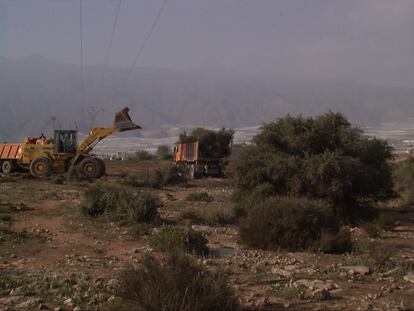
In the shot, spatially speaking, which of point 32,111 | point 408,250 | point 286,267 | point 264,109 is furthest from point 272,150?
point 264,109

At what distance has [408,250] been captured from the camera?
14727mm

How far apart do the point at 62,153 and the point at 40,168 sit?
1.70m

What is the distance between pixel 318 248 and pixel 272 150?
9491mm

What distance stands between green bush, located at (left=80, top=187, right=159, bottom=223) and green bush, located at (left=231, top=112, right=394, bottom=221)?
16.4 ft

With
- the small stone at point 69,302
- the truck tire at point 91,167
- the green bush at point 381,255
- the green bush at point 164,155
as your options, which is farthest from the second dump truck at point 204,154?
the small stone at point 69,302

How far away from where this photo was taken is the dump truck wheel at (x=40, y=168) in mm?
34666

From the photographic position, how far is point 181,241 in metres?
12.2

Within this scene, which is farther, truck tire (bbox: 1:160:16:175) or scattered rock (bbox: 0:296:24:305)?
truck tire (bbox: 1:160:16:175)

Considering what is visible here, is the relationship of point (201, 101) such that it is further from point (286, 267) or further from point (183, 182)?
point (286, 267)

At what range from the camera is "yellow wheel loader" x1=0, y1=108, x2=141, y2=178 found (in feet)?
113

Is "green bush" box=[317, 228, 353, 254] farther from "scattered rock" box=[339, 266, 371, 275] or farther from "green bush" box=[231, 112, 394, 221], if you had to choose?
"green bush" box=[231, 112, 394, 221]

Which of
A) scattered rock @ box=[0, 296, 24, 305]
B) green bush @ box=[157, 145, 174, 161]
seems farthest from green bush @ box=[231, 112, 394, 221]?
green bush @ box=[157, 145, 174, 161]

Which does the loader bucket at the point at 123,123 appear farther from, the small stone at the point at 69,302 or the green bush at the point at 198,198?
the small stone at the point at 69,302

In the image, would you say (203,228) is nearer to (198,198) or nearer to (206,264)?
(206,264)
